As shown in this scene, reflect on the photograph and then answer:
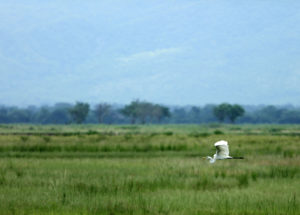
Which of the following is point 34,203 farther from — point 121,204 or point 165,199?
point 165,199

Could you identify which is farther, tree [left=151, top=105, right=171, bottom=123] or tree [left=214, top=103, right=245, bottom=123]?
tree [left=151, top=105, right=171, bottom=123]

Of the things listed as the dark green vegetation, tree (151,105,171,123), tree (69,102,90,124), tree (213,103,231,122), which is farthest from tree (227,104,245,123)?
the dark green vegetation

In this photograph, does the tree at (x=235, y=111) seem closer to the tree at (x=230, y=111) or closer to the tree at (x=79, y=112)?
the tree at (x=230, y=111)

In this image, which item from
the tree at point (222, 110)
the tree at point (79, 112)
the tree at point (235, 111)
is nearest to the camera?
the tree at point (235, 111)

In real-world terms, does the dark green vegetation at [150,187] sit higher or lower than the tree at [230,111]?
lower

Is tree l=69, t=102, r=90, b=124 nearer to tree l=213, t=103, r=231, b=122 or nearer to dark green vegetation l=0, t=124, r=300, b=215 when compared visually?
tree l=213, t=103, r=231, b=122

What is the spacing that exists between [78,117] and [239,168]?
13561 centimetres

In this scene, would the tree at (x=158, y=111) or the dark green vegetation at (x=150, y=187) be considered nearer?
the dark green vegetation at (x=150, y=187)

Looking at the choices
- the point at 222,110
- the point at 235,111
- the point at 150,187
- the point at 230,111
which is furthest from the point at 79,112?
the point at 150,187

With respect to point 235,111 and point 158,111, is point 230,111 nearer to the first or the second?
point 235,111

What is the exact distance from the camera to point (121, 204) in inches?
508

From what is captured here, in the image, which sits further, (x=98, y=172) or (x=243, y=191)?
(x=98, y=172)

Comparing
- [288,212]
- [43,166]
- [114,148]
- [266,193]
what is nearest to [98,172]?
[43,166]

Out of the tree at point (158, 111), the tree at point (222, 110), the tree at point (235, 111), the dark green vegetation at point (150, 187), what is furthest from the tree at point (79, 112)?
the dark green vegetation at point (150, 187)
